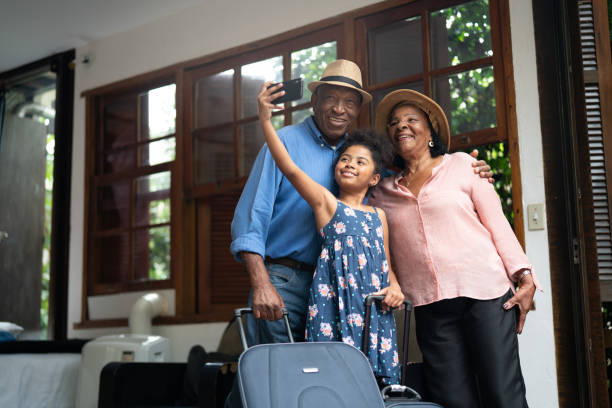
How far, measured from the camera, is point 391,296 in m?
1.96

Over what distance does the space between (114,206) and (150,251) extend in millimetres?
514

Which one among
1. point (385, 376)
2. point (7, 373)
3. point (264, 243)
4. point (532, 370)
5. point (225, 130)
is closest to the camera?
point (385, 376)

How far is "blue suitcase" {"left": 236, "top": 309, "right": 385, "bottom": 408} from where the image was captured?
1701 mm

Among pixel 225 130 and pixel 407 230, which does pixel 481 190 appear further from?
pixel 225 130

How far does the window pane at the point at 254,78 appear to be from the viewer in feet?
13.3

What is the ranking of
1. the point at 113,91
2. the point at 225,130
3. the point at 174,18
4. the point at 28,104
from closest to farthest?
the point at 225,130, the point at 174,18, the point at 113,91, the point at 28,104

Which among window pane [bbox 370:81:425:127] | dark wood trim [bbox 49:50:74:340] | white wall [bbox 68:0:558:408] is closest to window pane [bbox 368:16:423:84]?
window pane [bbox 370:81:425:127]

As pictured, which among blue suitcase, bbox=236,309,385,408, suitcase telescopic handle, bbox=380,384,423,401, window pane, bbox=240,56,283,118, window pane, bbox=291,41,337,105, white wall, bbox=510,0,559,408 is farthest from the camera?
window pane, bbox=240,56,283,118

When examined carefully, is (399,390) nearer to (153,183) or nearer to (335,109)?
(335,109)

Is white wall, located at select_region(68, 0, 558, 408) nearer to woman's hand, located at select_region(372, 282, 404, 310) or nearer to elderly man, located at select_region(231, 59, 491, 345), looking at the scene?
elderly man, located at select_region(231, 59, 491, 345)

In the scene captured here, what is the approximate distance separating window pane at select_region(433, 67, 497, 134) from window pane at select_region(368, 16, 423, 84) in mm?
212

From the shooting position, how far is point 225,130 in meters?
4.23

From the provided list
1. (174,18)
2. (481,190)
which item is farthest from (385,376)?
(174,18)

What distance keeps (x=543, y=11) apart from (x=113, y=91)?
3139 millimetres
